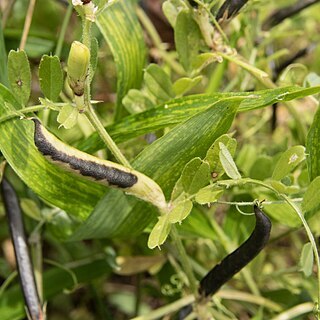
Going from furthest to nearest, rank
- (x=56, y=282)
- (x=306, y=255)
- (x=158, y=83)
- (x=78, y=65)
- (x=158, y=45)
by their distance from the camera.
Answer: (x=158, y=45), (x=56, y=282), (x=158, y=83), (x=306, y=255), (x=78, y=65)

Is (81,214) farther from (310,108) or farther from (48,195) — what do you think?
(310,108)

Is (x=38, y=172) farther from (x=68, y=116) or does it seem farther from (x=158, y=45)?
(x=158, y=45)

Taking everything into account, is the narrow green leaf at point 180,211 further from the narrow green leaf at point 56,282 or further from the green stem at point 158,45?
the green stem at point 158,45

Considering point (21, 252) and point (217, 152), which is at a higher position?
point (217, 152)

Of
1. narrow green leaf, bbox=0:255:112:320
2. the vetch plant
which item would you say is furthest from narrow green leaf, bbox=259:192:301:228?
narrow green leaf, bbox=0:255:112:320

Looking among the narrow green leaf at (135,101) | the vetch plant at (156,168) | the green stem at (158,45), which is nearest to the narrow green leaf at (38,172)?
the vetch plant at (156,168)

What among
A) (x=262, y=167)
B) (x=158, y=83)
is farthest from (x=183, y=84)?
(x=262, y=167)

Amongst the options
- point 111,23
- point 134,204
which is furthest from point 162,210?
point 111,23
